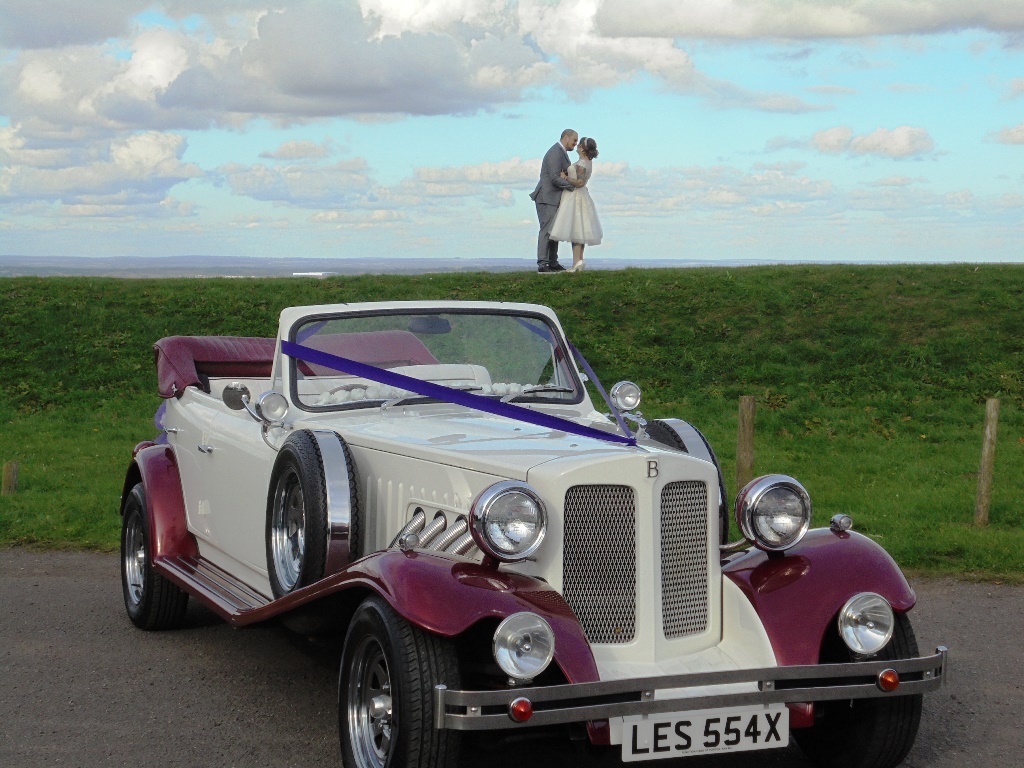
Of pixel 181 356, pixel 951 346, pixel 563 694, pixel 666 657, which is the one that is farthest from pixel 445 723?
pixel 951 346

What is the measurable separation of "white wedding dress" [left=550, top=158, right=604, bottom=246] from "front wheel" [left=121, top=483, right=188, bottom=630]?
1280cm

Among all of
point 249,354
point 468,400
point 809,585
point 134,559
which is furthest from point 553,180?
point 809,585

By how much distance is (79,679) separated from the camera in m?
5.80

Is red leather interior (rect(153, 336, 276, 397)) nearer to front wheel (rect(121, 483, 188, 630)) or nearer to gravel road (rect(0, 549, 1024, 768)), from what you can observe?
front wheel (rect(121, 483, 188, 630))

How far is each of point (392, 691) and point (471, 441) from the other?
1327mm

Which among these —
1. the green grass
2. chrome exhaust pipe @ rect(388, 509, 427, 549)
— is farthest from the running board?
the green grass

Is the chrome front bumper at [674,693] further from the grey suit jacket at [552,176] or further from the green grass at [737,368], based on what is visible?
the grey suit jacket at [552,176]

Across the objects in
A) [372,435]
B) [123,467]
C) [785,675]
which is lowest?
[123,467]

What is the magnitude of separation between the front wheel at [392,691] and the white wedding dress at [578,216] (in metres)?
15.5

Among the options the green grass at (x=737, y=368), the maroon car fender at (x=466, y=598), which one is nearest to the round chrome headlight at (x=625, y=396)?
the maroon car fender at (x=466, y=598)

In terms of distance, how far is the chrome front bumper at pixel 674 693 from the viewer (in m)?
3.69

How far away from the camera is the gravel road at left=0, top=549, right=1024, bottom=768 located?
187 inches

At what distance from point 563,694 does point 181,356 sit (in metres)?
4.57

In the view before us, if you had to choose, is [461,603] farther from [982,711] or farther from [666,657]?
[982,711]
